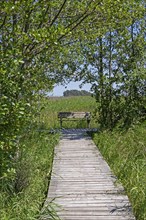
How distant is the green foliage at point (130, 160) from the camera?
5.05 metres

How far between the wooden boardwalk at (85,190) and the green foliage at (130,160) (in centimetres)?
15

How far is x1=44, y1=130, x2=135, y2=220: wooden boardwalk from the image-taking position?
4492 mm

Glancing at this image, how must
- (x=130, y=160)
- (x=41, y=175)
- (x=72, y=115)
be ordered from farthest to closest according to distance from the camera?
(x=72, y=115) < (x=130, y=160) < (x=41, y=175)

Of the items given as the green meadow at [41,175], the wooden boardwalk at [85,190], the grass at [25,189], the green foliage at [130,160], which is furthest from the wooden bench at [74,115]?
the grass at [25,189]

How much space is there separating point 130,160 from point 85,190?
218cm

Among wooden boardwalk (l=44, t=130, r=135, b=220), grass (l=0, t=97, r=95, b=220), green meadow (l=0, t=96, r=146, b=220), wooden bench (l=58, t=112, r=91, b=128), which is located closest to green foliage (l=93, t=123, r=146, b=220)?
green meadow (l=0, t=96, r=146, b=220)

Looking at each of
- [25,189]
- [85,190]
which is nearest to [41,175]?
[25,189]

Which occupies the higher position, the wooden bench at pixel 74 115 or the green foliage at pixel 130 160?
the wooden bench at pixel 74 115

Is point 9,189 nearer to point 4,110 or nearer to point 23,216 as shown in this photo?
point 23,216

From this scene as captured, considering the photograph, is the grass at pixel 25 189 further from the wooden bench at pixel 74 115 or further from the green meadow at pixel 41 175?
the wooden bench at pixel 74 115

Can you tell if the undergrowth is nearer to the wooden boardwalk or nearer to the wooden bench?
the wooden boardwalk

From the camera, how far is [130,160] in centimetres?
742

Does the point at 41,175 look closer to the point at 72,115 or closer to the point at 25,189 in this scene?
the point at 25,189

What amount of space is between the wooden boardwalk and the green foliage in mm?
151
